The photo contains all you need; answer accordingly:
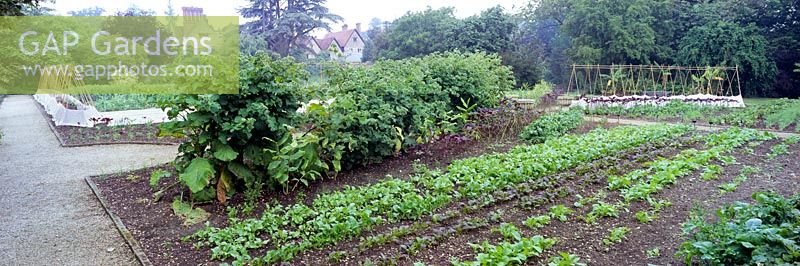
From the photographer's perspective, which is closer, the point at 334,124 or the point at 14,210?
the point at 14,210

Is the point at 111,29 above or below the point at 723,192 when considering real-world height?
above

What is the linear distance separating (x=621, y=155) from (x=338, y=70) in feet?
12.2

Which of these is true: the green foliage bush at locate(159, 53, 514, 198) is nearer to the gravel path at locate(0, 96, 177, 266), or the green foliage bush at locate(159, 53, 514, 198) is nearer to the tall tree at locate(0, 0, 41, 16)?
the gravel path at locate(0, 96, 177, 266)

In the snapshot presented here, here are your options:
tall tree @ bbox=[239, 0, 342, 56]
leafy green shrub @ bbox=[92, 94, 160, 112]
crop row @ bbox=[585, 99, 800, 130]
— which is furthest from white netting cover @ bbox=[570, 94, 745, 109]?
tall tree @ bbox=[239, 0, 342, 56]

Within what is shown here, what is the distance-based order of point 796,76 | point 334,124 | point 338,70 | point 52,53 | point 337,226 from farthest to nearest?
1. point 796,76
2. point 52,53
3. point 338,70
4. point 334,124
5. point 337,226

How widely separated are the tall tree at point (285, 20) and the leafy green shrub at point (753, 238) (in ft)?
88.9

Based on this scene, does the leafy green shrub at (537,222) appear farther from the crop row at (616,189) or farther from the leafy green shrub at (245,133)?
the leafy green shrub at (245,133)

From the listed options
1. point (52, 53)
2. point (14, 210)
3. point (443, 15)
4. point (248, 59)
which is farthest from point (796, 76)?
point (52, 53)

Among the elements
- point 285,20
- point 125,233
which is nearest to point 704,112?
point 125,233

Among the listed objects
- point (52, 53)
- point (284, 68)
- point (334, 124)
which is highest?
point (52, 53)

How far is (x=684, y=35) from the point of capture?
22188 mm

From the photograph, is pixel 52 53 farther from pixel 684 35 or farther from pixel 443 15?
pixel 684 35

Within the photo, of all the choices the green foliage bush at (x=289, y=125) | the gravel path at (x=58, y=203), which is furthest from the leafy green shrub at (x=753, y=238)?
the gravel path at (x=58, y=203)

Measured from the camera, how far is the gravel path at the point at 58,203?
3.67 metres
